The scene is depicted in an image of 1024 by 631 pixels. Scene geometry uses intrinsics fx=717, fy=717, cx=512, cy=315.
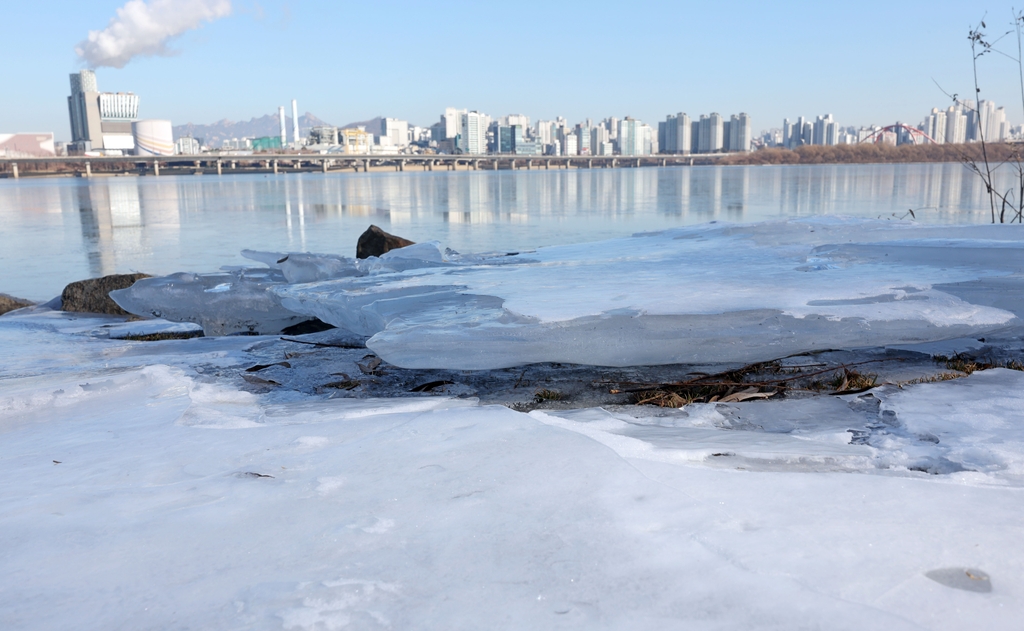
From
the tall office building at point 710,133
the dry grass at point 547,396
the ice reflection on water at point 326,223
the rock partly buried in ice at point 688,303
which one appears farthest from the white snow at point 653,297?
the tall office building at point 710,133

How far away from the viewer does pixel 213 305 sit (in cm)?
470

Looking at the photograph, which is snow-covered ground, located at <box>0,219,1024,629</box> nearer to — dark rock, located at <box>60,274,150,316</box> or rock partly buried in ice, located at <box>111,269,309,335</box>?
rock partly buried in ice, located at <box>111,269,309,335</box>

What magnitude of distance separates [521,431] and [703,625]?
3.22 feet

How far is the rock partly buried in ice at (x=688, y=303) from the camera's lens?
278cm

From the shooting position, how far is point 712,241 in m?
5.40

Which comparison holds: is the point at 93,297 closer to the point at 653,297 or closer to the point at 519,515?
the point at 653,297

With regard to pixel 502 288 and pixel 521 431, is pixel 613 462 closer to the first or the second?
pixel 521 431

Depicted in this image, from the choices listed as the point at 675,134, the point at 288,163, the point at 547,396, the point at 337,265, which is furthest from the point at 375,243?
the point at 675,134

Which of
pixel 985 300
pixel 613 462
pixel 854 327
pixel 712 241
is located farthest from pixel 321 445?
pixel 712 241

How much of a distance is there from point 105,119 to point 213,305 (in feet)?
577

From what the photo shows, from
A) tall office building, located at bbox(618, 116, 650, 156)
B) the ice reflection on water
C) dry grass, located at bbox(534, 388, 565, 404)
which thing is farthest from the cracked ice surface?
tall office building, located at bbox(618, 116, 650, 156)

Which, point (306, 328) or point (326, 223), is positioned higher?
point (326, 223)

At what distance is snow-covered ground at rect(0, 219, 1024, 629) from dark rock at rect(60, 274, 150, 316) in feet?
12.6

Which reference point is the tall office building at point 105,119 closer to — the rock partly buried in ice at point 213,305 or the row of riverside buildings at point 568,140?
the row of riverside buildings at point 568,140
